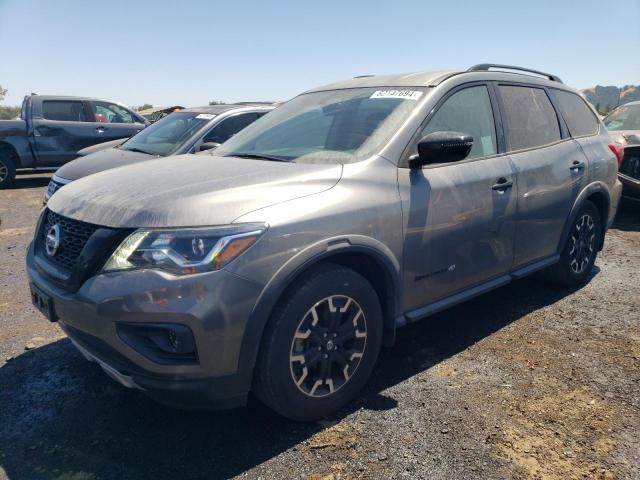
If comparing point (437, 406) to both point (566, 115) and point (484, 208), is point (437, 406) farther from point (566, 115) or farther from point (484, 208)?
point (566, 115)

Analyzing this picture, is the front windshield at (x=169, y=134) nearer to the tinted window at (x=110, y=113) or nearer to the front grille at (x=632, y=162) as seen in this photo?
the tinted window at (x=110, y=113)

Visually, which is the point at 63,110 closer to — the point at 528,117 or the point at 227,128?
the point at 227,128

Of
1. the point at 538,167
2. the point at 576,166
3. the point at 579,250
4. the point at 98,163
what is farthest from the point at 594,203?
the point at 98,163

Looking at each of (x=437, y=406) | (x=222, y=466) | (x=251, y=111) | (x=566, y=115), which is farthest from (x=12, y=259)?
(x=566, y=115)

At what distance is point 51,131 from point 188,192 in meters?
9.59

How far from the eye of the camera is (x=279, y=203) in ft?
7.68

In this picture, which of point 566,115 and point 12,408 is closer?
point 12,408

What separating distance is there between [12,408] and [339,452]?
1.82 m

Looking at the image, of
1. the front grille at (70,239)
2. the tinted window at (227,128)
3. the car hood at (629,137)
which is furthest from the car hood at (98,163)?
the car hood at (629,137)

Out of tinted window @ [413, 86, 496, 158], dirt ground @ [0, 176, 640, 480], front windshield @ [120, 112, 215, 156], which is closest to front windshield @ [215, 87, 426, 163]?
tinted window @ [413, 86, 496, 158]

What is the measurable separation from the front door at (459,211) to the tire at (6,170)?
10096 mm

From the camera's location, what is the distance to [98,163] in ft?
19.4

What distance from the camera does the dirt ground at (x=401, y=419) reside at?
2297 millimetres

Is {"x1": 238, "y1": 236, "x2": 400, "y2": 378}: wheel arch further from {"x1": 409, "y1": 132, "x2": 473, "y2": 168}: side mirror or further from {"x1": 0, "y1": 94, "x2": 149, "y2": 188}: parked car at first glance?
{"x1": 0, "y1": 94, "x2": 149, "y2": 188}: parked car
